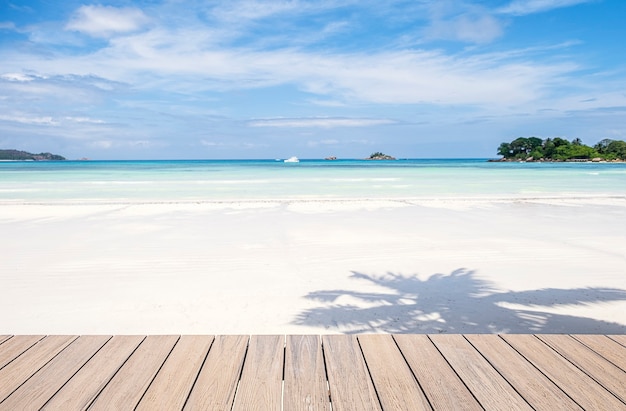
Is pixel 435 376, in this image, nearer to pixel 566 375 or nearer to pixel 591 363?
pixel 566 375

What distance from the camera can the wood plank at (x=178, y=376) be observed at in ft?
7.27

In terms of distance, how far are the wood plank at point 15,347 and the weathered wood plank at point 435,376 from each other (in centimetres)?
225

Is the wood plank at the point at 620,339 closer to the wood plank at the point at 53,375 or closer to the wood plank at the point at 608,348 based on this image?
the wood plank at the point at 608,348

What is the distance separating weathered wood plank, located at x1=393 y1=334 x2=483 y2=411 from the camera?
2211mm

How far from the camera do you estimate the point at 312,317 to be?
4.73 m

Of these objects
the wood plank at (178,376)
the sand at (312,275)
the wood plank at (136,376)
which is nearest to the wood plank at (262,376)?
the wood plank at (178,376)

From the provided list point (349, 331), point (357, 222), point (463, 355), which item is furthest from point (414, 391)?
point (357, 222)

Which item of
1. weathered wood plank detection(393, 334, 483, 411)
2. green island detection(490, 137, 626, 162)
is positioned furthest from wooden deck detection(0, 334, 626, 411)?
green island detection(490, 137, 626, 162)

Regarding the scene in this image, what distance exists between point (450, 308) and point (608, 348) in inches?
86.7

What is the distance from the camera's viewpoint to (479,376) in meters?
2.46

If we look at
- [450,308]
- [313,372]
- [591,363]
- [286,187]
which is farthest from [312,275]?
[286,187]

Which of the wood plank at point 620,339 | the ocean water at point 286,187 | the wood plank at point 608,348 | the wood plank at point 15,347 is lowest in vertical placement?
the ocean water at point 286,187

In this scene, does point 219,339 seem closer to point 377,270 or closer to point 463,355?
point 463,355

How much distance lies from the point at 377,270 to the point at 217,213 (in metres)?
7.72
